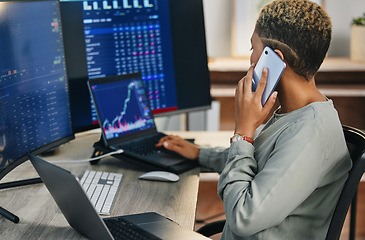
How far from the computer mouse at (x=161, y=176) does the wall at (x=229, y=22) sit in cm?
184

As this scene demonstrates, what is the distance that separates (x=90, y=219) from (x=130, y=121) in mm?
700

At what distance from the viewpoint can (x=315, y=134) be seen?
1070mm

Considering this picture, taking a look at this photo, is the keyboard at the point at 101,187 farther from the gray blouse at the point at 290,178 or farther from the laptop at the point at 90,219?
the gray blouse at the point at 290,178

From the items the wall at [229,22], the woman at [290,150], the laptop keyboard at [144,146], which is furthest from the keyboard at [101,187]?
the wall at [229,22]

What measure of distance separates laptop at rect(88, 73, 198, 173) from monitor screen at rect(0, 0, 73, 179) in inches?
4.7

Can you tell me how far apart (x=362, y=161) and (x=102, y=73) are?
0.99m

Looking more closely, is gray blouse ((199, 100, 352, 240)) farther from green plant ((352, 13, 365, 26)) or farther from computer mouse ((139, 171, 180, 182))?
green plant ((352, 13, 365, 26))

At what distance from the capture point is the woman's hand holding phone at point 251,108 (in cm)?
123

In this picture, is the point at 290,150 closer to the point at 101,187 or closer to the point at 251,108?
the point at 251,108

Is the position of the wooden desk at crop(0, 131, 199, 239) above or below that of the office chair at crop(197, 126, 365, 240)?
below

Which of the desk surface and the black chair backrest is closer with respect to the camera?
the black chair backrest

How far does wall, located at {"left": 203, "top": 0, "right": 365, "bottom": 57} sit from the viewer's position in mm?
3096

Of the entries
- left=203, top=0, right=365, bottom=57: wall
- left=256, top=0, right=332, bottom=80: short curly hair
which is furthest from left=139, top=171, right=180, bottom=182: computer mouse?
left=203, top=0, right=365, bottom=57: wall

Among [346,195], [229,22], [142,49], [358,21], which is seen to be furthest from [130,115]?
[358,21]
